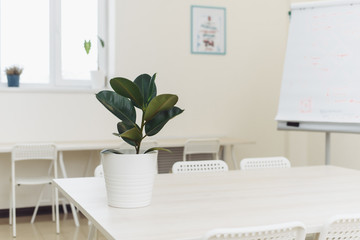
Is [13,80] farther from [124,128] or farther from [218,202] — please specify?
[218,202]

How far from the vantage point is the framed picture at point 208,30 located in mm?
5027

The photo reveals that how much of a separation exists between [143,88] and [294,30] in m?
2.76

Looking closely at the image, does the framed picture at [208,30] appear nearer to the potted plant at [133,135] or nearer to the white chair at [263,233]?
the potted plant at [133,135]

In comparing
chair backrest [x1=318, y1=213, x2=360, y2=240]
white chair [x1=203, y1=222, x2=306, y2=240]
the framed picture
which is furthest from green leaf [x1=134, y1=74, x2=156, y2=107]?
the framed picture

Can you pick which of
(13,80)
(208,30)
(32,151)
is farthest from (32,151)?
(208,30)

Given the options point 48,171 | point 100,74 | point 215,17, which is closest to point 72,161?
point 48,171

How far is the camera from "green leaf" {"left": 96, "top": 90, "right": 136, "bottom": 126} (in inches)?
68.6

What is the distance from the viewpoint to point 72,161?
15.3 ft

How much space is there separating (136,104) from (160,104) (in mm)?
111

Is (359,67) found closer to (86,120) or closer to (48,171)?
(86,120)

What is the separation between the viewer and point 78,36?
4.83 metres

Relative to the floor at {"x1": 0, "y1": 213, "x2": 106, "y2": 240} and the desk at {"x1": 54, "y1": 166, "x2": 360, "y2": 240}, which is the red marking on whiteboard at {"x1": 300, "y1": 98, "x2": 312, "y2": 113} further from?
the floor at {"x1": 0, "y1": 213, "x2": 106, "y2": 240}

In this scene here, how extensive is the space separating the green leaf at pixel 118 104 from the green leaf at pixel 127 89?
0.9 inches

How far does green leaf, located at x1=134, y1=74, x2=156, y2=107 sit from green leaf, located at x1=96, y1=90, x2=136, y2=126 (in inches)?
2.7
